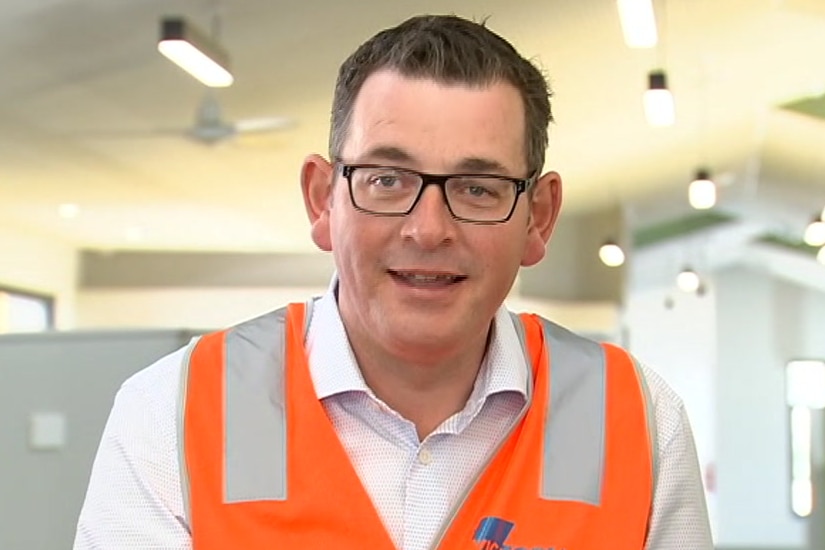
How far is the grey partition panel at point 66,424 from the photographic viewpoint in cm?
294

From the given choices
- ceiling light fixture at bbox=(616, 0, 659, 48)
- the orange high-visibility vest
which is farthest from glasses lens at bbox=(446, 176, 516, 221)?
ceiling light fixture at bbox=(616, 0, 659, 48)

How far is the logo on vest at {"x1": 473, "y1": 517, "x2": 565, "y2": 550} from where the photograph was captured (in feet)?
4.12

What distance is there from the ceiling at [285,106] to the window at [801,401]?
6045 millimetres

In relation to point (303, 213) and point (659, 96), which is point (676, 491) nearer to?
point (659, 96)

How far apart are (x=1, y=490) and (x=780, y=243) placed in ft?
52.3

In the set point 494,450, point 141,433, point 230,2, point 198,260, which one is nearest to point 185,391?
point 141,433

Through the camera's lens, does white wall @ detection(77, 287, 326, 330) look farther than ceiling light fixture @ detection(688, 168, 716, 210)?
A: Yes

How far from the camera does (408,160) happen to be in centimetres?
118

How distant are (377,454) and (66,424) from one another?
1.84 metres

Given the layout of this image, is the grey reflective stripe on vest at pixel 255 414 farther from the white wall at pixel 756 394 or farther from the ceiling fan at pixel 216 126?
the white wall at pixel 756 394

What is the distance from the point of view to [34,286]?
1197 cm

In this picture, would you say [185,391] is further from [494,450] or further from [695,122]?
[695,122]

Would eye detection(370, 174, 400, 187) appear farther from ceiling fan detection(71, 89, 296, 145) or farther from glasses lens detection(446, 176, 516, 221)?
ceiling fan detection(71, 89, 296, 145)

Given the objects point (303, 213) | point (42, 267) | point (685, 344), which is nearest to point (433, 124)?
point (303, 213)
